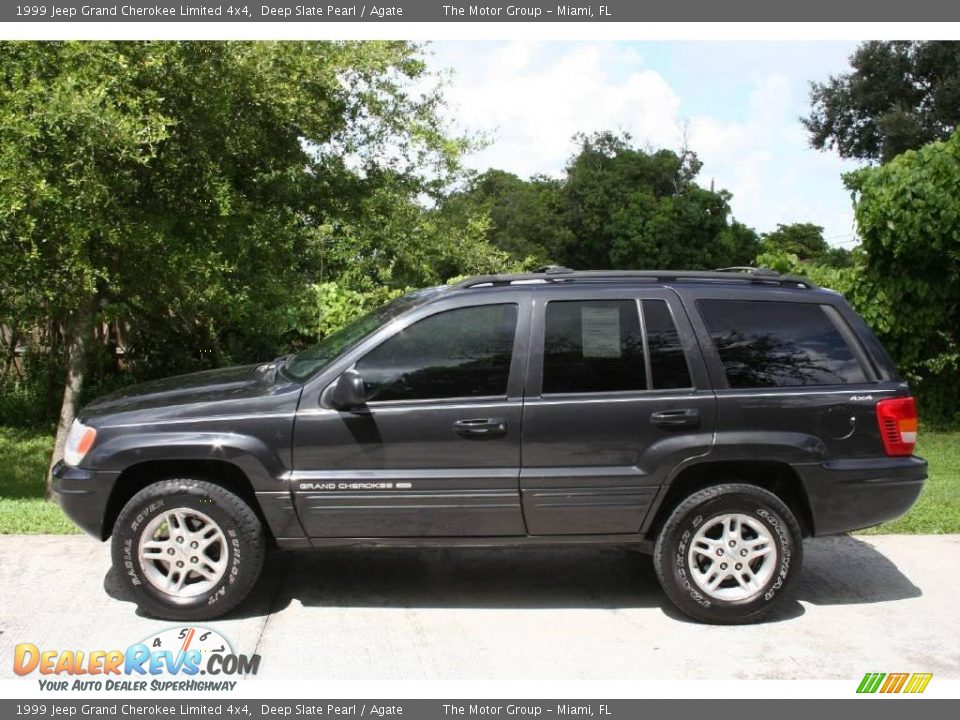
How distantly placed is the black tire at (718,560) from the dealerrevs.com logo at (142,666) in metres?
2.17

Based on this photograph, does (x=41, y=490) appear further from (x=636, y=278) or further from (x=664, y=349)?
(x=664, y=349)

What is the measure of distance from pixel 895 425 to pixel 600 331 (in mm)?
1636

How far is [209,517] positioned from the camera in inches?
197

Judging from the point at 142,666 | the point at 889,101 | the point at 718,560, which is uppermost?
the point at 889,101

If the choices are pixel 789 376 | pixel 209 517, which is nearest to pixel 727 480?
pixel 789 376

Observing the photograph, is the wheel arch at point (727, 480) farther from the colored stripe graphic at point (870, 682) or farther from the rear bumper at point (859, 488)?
the colored stripe graphic at point (870, 682)

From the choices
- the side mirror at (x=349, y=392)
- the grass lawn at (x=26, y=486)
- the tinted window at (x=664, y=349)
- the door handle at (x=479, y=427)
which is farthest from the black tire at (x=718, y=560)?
the grass lawn at (x=26, y=486)

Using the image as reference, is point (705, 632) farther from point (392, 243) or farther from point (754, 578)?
point (392, 243)

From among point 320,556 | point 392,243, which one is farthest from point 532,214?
point 320,556

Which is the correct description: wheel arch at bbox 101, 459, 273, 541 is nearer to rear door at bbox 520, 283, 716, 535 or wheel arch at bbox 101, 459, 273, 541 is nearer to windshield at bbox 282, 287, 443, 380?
windshield at bbox 282, 287, 443, 380

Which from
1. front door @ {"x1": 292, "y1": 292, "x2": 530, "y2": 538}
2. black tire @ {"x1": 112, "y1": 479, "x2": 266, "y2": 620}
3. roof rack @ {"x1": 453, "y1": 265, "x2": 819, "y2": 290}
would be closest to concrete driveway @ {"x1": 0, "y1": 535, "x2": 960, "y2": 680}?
black tire @ {"x1": 112, "y1": 479, "x2": 266, "y2": 620}

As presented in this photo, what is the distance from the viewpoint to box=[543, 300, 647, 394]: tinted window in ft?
16.8

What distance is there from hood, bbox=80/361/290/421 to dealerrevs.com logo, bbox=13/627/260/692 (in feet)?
3.91
